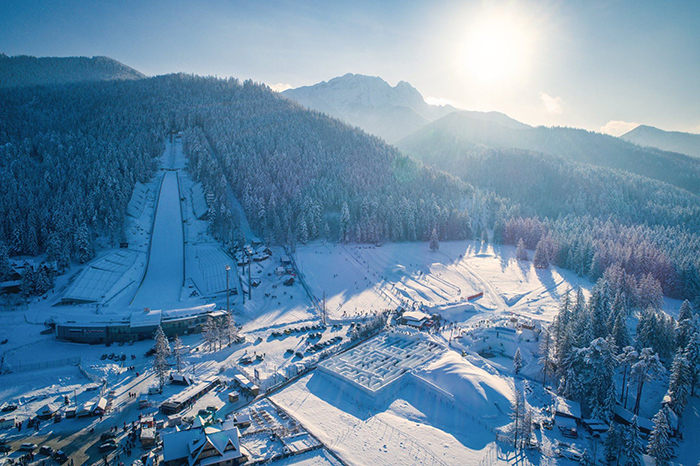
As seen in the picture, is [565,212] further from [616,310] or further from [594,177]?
[616,310]

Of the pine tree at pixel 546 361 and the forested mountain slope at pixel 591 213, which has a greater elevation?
the forested mountain slope at pixel 591 213

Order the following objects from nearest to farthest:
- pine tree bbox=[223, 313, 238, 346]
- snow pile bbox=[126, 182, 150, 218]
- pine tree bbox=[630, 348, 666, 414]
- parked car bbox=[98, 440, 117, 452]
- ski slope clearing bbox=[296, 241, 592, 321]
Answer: parked car bbox=[98, 440, 117, 452] < pine tree bbox=[630, 348, 666, 414] < pine tree bbox=[223, 313, 238, 346] < ski slope clearing bbox=[296, 241, 592, 321] < snow pile bbox=[126, 182, 150, 218]

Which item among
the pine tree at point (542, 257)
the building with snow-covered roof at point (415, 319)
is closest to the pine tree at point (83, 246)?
the building with snow-covered roof at point (415, 319)

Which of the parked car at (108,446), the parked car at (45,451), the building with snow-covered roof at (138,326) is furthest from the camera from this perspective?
the building with snow-covered roof at (138,326)

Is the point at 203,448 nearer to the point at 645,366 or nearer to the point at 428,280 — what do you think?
the point at 645,366

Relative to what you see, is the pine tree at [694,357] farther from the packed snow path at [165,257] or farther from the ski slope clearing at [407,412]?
the packed snow path at [165,257]

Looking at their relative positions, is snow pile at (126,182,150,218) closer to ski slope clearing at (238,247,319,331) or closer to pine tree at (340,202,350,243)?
ski slope clearing at (238,247,319,331)

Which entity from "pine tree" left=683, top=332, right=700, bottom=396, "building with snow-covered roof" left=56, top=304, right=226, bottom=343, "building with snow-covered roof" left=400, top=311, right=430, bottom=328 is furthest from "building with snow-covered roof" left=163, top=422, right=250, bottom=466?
"pine tree" left=683, top=332, right=700, bottom=396
